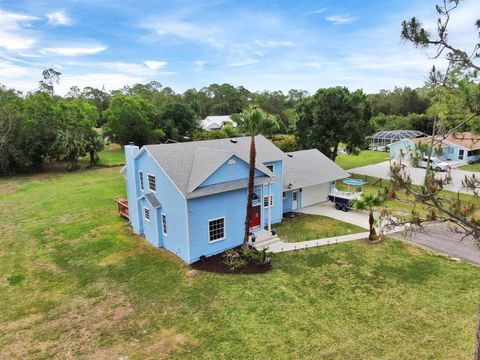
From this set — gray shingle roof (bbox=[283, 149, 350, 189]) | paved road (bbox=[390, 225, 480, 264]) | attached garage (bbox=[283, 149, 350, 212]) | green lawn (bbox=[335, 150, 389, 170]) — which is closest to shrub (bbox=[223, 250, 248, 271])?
attached garage (bbox=[283, 149, 350, 212])

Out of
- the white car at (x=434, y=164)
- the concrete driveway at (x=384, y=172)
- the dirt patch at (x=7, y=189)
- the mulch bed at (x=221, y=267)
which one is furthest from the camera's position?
the concrete driveway at (x=384, y=172)

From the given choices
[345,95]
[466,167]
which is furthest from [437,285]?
[466,167]

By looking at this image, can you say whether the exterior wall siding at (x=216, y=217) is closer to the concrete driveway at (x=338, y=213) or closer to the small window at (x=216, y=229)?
the small window at (x=216, y=229)

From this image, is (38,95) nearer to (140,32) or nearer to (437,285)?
(140,32)

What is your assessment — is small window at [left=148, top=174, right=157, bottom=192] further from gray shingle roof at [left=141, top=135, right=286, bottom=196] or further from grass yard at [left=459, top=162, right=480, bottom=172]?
grass yard at [left=459, top=162, right=480, bottom=172]

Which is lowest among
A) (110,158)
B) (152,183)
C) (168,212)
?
(110,158)

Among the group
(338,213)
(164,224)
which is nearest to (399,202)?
(338,213)

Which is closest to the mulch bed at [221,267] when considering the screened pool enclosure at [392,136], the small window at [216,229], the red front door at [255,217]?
the small window at [216,229]

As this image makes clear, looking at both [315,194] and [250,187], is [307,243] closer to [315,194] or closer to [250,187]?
[250,187]
